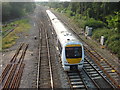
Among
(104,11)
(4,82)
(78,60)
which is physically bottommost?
(4,82)

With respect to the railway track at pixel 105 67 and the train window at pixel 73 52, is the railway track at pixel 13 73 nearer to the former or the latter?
the train window at pixel 73 52

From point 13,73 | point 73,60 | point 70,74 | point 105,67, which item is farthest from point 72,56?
point 13,73

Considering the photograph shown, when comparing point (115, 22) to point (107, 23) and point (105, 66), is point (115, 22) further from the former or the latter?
point (107, 23)

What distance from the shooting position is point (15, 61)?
17031mm

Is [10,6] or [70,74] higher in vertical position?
[10,6]

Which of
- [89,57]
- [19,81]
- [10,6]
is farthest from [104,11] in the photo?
[10,6]

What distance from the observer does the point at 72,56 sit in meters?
13.1

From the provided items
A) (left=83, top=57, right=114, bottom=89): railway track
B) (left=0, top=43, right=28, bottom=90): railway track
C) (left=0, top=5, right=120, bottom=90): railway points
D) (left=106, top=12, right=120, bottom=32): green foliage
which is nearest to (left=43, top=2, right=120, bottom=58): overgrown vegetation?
(left=106, top=12, right=120, bottom=32): green foliage

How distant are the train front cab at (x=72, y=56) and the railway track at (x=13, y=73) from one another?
447cm

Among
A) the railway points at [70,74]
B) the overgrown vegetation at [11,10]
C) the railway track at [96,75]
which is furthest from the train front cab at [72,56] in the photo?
the overgrown vegetation at [11,10]

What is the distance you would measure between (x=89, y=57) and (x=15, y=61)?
861cm

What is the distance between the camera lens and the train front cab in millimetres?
13055

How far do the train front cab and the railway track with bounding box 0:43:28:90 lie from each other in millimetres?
4472

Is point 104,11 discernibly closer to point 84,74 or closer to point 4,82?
point 84,74
